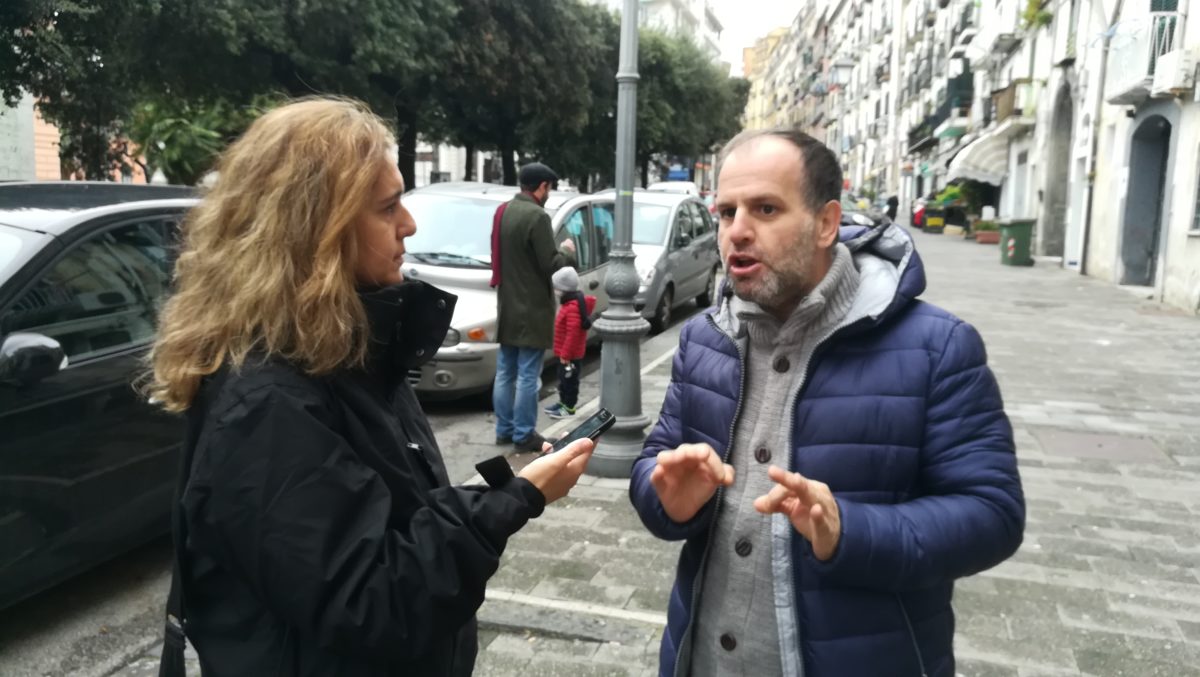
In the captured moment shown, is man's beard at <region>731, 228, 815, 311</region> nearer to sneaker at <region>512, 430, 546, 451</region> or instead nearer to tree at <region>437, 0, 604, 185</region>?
sneaker at <region>512, 430, 546, 451</region>

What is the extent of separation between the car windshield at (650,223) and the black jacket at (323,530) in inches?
385

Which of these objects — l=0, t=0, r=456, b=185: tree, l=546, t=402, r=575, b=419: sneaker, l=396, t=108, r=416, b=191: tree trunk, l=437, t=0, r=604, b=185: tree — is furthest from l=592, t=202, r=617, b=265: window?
l=396, t=108, r=416, b=191: tree trunk

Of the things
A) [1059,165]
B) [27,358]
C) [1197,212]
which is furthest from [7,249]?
[1059,165]

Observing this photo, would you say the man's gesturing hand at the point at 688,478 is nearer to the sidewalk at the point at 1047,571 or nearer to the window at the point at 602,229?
the sidewalk at the point at 1047,571

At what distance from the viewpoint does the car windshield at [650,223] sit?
11.4 metres

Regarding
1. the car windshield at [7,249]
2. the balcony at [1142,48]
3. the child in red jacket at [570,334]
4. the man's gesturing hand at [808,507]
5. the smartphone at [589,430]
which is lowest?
the child in red jacket at [570,334]

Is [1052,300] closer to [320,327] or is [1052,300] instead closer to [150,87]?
[320,327]

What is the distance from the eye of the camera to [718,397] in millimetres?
1916

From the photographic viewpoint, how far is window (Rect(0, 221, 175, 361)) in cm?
356

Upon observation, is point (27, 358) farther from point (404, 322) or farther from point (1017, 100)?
point (1017, 100)

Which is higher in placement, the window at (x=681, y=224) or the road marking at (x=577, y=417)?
the window at (x=681, y=224)

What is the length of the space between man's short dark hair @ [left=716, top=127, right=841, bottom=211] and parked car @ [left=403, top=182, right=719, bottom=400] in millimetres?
3482

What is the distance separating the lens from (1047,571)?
411cm

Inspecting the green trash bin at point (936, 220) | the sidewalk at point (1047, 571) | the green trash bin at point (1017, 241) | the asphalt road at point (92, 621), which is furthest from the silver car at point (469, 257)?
the green trash bin at point (936, 220)
